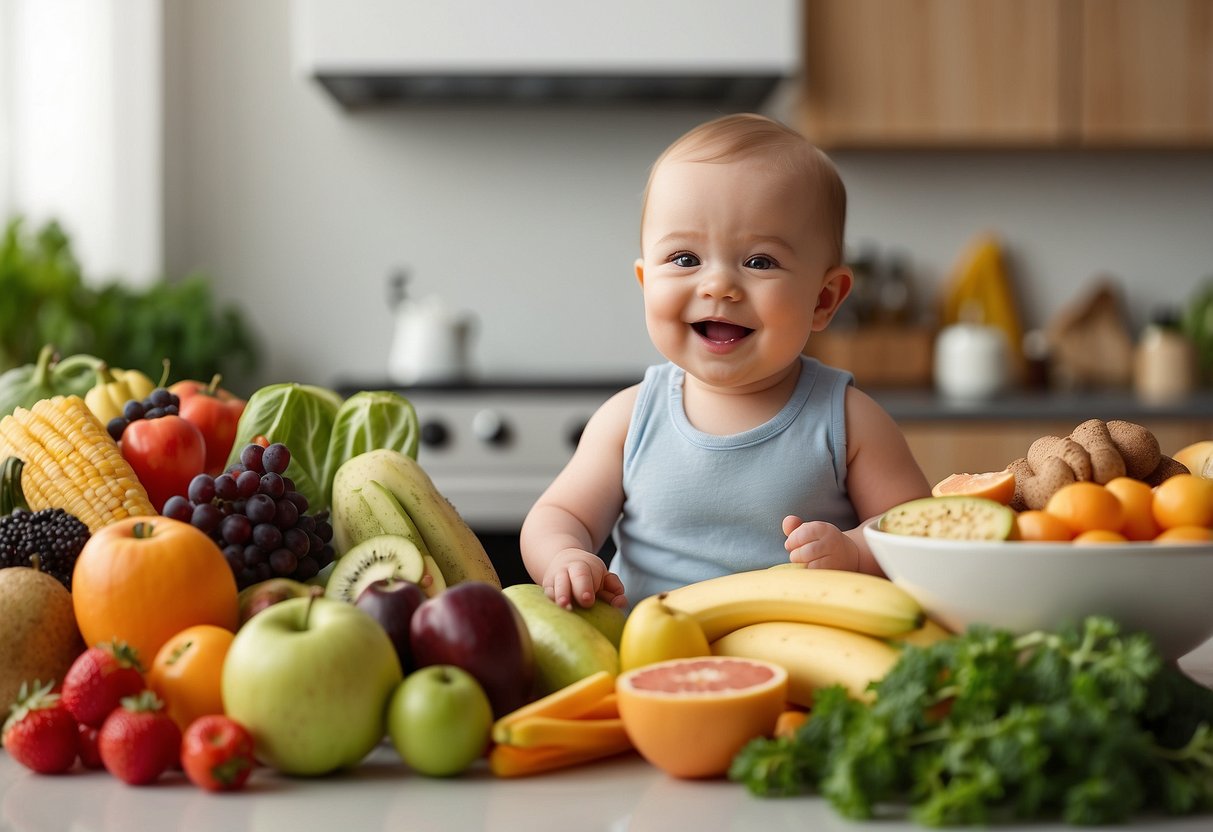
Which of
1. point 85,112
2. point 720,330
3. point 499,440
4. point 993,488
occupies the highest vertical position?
point 85,112

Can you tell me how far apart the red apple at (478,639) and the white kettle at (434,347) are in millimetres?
2797

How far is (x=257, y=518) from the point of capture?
3.42 ft

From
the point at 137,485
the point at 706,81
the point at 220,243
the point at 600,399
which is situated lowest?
the point at 600,399

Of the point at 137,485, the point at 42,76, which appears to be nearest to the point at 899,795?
the point at 137,485

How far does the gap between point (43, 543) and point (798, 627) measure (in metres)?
0.60

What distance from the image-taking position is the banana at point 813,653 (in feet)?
2.88

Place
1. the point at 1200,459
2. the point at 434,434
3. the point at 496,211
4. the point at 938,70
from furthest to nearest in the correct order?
the point at 496,211, the point at 938,70, the point at 434,434, the point at 1200,459

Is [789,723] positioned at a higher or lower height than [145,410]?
lower

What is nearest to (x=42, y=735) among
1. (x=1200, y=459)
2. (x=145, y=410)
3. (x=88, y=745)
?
(x=88, y=745)

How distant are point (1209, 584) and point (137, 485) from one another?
884mm

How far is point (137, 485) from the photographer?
1.13 m

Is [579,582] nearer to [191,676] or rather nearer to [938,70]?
[191,676]

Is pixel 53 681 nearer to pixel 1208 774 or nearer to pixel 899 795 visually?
pixel 899 795

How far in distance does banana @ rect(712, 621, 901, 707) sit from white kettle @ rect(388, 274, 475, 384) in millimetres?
2769
